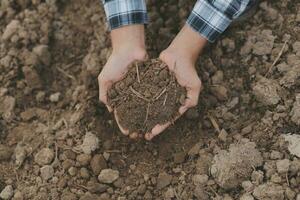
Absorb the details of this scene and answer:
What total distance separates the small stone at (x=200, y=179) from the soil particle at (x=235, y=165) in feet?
0.11

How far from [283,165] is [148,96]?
50 centimetres

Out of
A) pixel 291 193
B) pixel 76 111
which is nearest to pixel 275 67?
pixel 291 193

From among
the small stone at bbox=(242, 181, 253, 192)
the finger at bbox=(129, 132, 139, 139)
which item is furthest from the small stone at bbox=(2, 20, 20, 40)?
the small stone at bbox=(242, 181, 253, 192)

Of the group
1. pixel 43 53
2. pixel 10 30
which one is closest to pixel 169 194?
pixel 43 53

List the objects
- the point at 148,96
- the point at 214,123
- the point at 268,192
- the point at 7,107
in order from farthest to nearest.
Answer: the point at 7,107 < the point at 214,123 < the point at 148,96 < the point at 268,192

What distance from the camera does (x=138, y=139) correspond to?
6.35ft

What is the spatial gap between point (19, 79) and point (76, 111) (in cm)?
31

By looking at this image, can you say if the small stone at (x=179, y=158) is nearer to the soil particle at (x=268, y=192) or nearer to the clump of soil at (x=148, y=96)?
the clump of soil at (x=148, y=96)

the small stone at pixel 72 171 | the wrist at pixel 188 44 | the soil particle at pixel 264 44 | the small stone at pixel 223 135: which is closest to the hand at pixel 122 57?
the wrist at pixel 188 44

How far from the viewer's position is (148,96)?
1818 mm

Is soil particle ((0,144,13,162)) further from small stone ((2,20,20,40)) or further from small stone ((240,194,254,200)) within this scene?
small stone ((240,194,254,200))

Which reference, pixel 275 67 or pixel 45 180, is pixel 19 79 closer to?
pixel 45 180

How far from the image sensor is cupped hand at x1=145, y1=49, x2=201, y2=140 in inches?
72.4

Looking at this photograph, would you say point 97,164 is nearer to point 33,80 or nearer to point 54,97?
point 54,97
